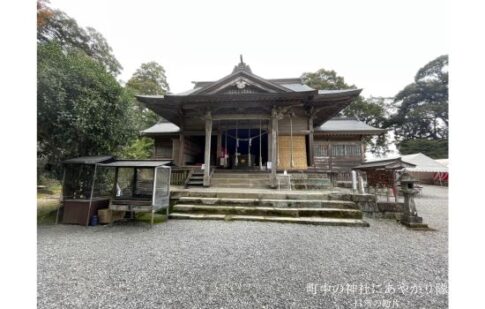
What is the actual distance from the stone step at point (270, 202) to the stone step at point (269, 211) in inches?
5.7

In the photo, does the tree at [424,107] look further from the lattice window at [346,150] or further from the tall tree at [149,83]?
the tall tree at [149,83]

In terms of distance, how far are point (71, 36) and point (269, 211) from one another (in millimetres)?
23052

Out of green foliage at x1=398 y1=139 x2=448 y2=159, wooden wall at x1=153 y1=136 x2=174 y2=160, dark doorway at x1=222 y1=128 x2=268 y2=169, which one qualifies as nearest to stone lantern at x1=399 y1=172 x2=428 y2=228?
dark doorway at x1=222 y1=128 x2=268 y2=169

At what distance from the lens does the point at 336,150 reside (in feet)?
37.7

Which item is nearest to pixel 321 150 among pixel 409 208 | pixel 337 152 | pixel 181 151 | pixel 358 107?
pixel 337 152

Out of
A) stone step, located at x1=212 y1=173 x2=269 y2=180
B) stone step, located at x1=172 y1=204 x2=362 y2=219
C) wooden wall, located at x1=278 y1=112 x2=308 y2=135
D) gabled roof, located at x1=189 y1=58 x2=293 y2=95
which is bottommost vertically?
stone step, located at x1=172 y1=204 x2=362 y2=219

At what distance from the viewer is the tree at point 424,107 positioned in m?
25.5

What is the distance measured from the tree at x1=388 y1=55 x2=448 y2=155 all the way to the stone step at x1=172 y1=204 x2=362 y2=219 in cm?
2763

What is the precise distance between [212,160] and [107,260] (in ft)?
27.4

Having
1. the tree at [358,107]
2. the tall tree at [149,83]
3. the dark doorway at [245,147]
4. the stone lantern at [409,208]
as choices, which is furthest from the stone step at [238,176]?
the tree at [358,107]

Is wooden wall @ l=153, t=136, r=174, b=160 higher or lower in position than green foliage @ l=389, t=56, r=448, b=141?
lower

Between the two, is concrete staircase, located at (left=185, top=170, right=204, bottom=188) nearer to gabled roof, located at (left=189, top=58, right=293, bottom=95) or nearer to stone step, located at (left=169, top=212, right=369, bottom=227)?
stone step, located at (left=169, top=212, right=369, bottom=227)

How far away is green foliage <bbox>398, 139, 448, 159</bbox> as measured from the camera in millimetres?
23353

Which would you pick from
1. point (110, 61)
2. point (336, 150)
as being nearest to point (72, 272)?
point (336, 150)
